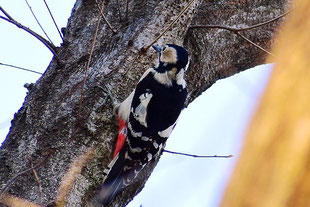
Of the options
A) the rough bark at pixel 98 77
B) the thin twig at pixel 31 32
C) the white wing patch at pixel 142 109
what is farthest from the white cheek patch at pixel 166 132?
the thin twig at pixel 31 32

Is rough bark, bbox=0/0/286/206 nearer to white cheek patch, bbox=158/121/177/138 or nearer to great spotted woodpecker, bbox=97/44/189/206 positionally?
great spotted woodpecker, bbox=97/44/189/206

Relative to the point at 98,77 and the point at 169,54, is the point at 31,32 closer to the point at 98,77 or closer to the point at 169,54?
the point at 98,77

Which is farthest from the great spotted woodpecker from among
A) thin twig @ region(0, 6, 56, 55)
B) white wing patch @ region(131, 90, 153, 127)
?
thin twig @ region(0, 6, 56, 55)

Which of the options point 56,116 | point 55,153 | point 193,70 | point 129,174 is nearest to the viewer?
point 55,153

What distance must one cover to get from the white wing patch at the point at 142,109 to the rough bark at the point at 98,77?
0.23m

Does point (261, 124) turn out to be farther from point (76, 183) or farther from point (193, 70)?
point (193, 70)

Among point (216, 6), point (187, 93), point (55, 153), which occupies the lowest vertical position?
point (55, 153)

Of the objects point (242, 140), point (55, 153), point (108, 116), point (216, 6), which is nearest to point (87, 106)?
point (108, 116)

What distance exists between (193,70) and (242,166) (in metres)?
2.83

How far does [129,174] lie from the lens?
3217mm

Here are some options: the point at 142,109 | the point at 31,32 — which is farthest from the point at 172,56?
the point at 31,32

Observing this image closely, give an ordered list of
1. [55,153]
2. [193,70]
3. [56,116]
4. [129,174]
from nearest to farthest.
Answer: [55,153] < [56,116] < [129,174] < [193,70]

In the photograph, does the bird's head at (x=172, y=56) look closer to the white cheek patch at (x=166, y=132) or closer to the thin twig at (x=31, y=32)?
the white cheek patch at (x=166, y=132)

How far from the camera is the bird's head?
3357mm
